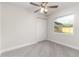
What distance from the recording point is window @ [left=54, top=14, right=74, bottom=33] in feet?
13.3

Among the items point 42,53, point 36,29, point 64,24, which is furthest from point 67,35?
point 36,29

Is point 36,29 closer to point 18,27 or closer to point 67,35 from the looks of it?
point 18,27

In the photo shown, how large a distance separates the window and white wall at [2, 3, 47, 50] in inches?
50.6

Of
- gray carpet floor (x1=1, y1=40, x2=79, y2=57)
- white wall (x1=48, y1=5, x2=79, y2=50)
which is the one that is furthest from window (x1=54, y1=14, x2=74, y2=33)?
gray carpet floor (x1=1, y1=40, x2=79, y2=57)

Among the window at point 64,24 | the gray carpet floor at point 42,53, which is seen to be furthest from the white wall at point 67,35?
the gray carpet floor at point 42,53

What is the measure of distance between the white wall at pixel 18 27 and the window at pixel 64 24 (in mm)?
1285

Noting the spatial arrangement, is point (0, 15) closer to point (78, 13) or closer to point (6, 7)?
point (6, 7)

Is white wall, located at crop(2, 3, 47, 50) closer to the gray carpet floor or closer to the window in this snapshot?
the gray carpet floor

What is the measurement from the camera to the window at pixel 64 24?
405cm

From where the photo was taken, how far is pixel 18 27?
3.94 metres

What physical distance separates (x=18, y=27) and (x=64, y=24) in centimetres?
261

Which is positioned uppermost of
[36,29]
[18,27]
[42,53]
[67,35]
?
[18,27]

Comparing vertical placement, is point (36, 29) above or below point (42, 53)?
above

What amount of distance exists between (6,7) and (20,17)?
89cm
